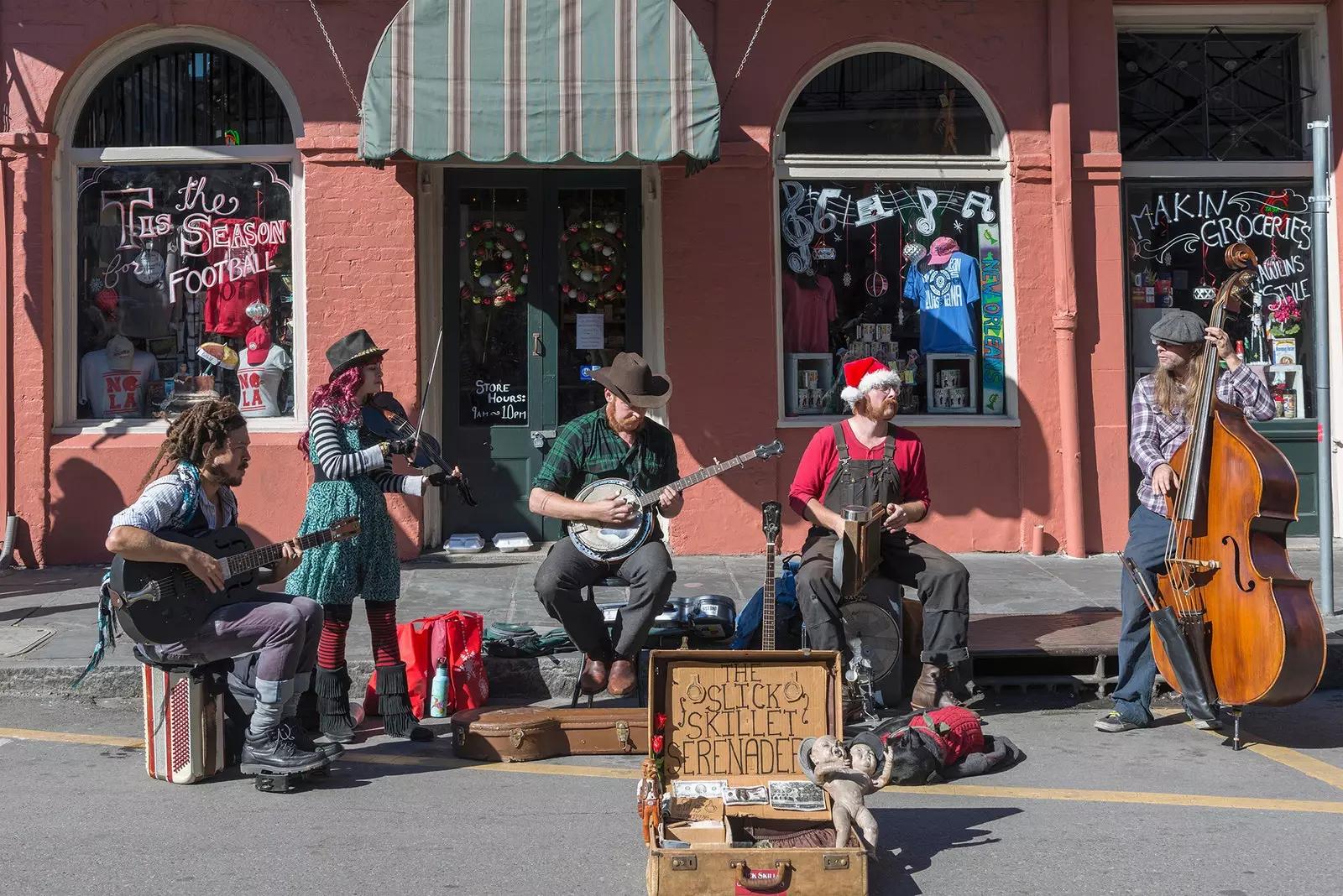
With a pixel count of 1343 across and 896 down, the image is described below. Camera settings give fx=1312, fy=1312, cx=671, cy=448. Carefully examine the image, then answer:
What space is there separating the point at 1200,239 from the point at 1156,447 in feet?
15.9

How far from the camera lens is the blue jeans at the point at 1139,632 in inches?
238

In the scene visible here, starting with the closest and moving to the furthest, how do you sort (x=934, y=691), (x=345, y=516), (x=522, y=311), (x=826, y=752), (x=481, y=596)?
(x=826, y=752), (x=345, y=516), (x=934, y=691), (x=481, y=596), (x=522, y=311)

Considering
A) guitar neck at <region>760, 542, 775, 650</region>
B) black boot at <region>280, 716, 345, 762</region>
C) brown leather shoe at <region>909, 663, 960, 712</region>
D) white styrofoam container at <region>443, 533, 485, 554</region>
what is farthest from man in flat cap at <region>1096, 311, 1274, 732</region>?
white styrofoam container at <region>443, 533, 485, 554</region>

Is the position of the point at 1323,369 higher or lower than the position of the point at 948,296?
lower

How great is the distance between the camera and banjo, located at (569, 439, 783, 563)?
6.41 metres

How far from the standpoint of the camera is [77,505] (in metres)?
9.45

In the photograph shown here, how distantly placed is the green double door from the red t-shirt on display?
139 inches

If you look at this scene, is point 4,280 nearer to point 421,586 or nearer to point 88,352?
point 88,352

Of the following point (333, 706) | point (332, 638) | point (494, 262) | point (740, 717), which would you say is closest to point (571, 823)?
point (740, 717)

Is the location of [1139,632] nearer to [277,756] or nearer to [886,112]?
[277,756]

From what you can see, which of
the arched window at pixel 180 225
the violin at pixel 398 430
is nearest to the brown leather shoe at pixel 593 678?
the violin at pixel 398 430

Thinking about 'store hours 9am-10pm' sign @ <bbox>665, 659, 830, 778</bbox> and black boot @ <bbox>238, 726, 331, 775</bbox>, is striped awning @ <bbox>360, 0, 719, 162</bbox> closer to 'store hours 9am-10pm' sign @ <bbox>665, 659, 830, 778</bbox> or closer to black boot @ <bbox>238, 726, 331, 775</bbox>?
black boot @ <bbox>238, 726, 331, 775</bbox>

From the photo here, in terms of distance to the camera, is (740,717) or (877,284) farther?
(877,284)

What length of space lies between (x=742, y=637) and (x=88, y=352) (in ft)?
19.2
